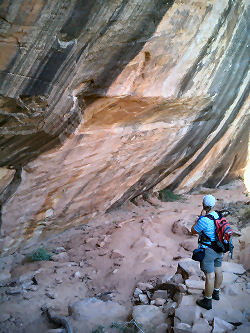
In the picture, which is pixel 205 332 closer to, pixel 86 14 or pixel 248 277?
pixel 248 277

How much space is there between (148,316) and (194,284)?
73 cm

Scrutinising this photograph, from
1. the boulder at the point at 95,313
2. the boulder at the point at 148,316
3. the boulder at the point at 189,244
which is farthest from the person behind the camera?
the boulder at the point at 189,244

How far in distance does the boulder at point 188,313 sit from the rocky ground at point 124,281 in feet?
0.03

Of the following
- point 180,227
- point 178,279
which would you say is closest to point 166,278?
point 178,279

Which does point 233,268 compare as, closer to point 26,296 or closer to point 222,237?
point 222,237

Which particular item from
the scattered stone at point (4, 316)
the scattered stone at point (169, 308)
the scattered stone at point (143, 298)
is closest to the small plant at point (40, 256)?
the scattered stone at point (4, 316)

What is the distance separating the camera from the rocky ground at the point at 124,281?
374 centimetres

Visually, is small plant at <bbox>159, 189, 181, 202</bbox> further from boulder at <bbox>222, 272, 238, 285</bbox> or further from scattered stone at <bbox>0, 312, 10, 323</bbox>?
scattered stone at <bbox>0, 312, 10, 323</bbox>

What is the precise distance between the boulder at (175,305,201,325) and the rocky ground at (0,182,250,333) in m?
0.01

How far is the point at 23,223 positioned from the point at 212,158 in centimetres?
640

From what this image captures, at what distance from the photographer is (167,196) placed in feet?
30.7

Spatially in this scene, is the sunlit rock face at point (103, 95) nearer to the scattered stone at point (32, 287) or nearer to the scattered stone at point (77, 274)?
the scattered stone at point (32, 287)

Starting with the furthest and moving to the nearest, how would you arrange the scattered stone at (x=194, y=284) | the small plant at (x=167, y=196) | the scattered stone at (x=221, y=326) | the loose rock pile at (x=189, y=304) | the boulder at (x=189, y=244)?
the small plant at (x=167, y=196), the boulder at (x=189, y=244), the scattered stone at (x=194, y=284), the loose rock pile at (x=189, y=304), the scattered stone at (x=221, y=326)

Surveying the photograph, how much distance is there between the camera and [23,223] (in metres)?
5.64
